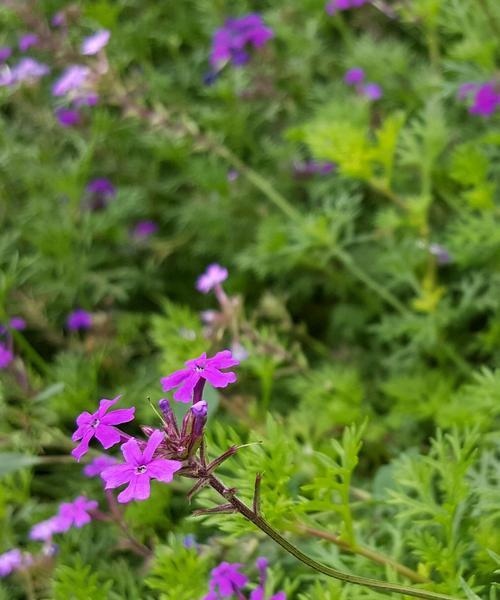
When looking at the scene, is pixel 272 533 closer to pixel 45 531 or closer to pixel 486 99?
pixel 45 531

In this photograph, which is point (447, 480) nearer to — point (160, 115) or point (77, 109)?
point (160, 115)

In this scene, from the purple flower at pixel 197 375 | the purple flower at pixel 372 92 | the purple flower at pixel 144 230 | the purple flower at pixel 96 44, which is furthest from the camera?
the purple flower at pixel 144 230

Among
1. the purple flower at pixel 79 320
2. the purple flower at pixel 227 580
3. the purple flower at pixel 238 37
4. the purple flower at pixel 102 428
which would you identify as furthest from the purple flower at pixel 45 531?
the purple flower at pixel 238 37

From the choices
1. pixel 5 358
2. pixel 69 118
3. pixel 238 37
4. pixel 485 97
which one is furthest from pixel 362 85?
pixel 5 358

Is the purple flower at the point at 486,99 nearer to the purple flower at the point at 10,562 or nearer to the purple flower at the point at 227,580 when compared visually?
the purple flower at the point at 227,580

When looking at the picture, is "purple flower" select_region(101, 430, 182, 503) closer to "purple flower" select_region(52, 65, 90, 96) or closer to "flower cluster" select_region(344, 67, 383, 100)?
"purple flower" select_region(52, 65, 90, 96)
